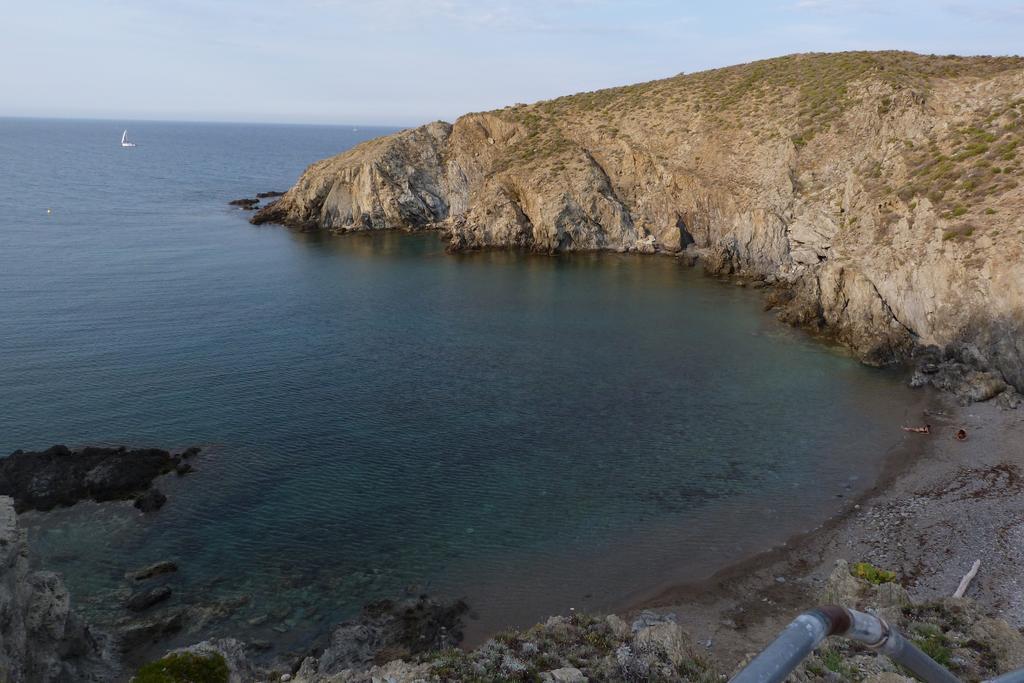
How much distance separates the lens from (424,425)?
37125mm

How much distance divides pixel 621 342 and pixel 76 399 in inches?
1420

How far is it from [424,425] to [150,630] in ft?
56.4

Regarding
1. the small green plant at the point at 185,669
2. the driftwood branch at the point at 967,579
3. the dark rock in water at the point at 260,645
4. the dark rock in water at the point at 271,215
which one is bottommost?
the dark rock in water at the point at 260,645

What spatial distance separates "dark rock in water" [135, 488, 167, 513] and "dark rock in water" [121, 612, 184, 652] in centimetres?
736

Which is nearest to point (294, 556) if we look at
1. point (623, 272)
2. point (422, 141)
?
point (623, 272)

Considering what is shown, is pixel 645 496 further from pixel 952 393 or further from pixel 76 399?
pixel 76 399

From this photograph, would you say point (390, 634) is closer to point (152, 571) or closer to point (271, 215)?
point (152, 571)

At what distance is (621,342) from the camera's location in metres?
51.4

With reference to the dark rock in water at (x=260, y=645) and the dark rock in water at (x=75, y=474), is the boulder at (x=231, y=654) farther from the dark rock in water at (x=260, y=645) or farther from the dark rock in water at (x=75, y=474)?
the dark rock in water at (x=75, y=474)

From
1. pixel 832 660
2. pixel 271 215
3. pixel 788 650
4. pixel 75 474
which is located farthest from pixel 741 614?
pixel 271 215

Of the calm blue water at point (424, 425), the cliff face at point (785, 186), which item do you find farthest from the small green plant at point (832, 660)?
the cliff face at point (785, 186)

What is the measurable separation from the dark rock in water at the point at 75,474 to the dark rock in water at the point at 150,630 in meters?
8.93

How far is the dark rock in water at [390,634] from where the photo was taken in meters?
20.9

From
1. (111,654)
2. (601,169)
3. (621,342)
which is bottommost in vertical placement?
(111,654)
